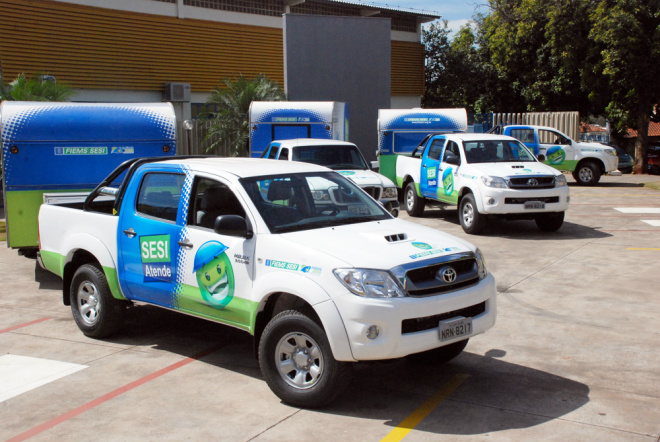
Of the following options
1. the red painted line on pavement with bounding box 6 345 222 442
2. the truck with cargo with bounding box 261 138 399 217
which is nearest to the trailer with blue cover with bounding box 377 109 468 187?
the truck with cargo with bounding box 261 138 399 217

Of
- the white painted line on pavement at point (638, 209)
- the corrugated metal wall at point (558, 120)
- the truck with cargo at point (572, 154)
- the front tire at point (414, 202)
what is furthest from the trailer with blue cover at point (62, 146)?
the corrugated metal wall at point (558, 120)

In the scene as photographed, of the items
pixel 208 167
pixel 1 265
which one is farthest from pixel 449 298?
pixel 1 265

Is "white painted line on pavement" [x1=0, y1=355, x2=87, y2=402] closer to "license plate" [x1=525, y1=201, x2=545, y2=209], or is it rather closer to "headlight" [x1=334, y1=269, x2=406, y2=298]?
"headlight" [x1=334, y1=269, x2=406, y2=298]

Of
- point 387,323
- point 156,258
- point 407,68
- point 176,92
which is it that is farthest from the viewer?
point 407,68

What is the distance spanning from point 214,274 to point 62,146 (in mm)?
5502

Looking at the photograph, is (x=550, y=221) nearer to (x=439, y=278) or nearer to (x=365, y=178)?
(x=365, y=178)

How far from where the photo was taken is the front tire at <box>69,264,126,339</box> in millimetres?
6953

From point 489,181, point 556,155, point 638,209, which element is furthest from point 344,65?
point 489,181

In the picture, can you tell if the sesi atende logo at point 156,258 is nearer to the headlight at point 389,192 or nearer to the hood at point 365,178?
the hood at point 365,178

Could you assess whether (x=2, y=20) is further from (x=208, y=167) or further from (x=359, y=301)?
(x=359, y=301)

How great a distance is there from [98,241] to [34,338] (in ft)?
4.10

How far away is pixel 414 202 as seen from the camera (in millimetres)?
16438

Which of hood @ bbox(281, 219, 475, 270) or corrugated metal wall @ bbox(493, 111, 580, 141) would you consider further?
corrugated metal wall @ bbox(493, 111, 580, 141)

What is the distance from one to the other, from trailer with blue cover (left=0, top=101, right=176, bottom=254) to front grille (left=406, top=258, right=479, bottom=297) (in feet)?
19.8
